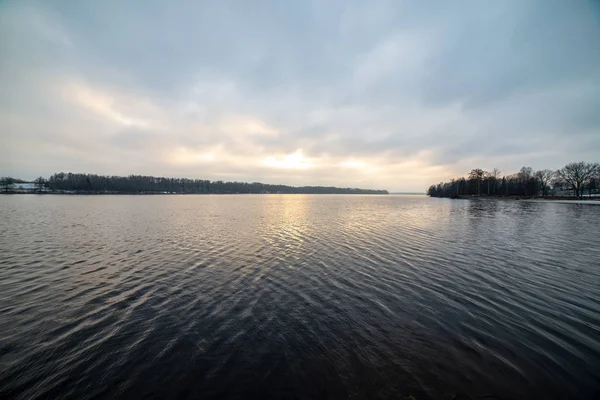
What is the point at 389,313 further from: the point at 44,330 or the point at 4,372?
the point at 44,330

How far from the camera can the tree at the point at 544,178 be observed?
136 meters

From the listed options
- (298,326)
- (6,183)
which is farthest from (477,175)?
(6,183)

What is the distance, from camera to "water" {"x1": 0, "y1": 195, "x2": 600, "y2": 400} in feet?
20.2

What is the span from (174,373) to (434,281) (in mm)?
13060

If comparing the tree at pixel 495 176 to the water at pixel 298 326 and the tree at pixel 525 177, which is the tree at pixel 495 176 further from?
the water at pixel 298 326

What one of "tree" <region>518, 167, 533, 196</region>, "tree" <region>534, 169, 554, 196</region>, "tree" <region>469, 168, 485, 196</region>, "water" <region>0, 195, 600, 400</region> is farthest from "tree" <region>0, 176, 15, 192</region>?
"tree" <region>534, 169, 554, 196</region>

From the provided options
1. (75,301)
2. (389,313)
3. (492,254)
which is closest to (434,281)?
(389,313)

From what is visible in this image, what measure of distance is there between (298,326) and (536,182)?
7141 inches

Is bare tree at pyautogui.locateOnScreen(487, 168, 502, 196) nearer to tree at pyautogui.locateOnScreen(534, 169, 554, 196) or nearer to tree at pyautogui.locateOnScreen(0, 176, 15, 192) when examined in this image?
tree at pyautogui.locateOnScreen(534, 169, 554, 196)

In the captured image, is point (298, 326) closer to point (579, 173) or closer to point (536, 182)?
point (579, 173)

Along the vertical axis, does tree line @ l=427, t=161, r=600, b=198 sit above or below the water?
above

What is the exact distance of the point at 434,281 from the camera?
13141 mm

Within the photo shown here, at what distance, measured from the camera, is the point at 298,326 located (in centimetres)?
878

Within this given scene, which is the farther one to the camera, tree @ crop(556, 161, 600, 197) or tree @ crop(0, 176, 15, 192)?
tree @ crop(0, 176, 15, 192)
